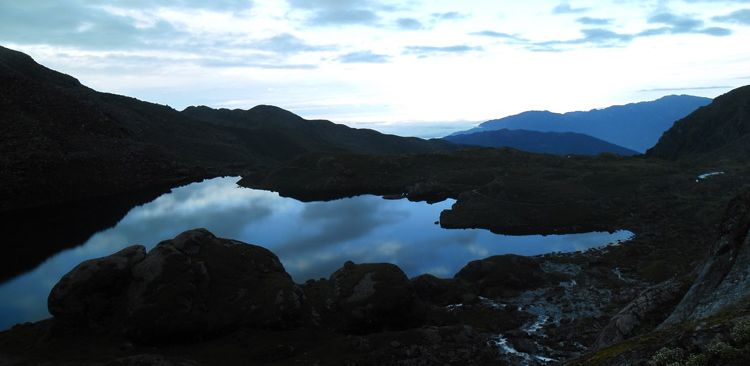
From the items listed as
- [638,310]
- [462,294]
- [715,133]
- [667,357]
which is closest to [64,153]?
[462,294]

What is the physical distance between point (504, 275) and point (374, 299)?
2246 centimetres

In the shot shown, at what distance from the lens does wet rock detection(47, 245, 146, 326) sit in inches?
1487

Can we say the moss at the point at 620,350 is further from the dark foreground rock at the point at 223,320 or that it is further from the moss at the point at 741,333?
the dark foreground rock at the point at 223,320

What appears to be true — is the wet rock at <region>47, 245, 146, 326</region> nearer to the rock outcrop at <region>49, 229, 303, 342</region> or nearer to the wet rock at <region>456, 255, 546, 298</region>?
the rock outcrop at <region>49, 229, 303, 342</region>

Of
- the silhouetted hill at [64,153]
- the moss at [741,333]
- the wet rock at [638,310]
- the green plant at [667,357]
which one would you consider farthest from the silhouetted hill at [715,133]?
the silhouetted hill at [64,153]

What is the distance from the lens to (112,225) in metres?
103

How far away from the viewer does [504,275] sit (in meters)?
58.4

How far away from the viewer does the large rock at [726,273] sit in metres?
17.2

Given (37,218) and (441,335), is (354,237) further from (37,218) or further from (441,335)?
(37,218)

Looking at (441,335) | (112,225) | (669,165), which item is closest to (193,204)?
(112,225)

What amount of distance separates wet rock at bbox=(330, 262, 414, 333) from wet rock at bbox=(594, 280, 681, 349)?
21.4m

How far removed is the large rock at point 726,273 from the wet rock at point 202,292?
28959mm

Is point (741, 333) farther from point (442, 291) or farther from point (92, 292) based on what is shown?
point (442, 291)

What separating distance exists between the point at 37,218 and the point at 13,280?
4464 centimetres
